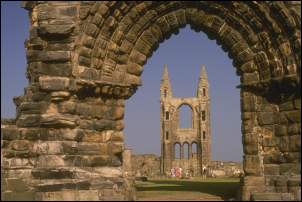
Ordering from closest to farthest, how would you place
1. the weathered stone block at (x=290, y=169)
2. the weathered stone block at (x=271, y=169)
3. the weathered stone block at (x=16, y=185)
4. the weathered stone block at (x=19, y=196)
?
the weathered stone block at (x=19, y=196) < the weathered stone block at (x=16, y=185) < the weathered stone block at (x=290, y=169) < the weathered stone block at (x=271, y=169)

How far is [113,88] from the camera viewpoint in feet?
38.1

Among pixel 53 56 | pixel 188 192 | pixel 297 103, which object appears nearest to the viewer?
pixel 53 56

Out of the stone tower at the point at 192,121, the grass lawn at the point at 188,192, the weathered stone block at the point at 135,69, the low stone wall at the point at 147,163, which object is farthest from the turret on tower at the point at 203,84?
the weathered stone block at the point at 135,69

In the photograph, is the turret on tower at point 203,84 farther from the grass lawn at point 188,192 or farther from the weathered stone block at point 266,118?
the weathered stone block at point 266,118

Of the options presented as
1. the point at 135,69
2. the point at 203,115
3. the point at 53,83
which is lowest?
the point at 53,83

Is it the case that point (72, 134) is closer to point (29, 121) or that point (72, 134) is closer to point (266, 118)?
point (29, 121)

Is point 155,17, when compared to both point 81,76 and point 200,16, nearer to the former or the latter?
point 200,16

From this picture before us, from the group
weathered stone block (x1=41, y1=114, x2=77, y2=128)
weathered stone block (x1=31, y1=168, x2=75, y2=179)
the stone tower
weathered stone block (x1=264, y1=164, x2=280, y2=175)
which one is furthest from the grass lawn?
the stone tower

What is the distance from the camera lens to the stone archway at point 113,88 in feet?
35.3

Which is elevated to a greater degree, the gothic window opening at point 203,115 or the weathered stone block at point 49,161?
the gothic window opening at point 203,115

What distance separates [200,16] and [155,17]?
3.61ft

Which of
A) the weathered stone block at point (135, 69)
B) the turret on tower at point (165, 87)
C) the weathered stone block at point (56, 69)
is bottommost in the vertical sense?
the weathered stone block at point (56, 69)

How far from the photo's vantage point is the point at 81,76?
11.3m

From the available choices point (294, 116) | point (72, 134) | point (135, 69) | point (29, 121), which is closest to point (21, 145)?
point (29, 121)
